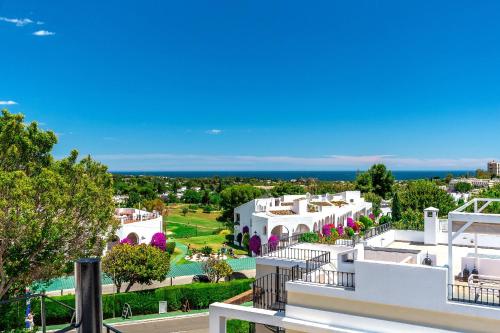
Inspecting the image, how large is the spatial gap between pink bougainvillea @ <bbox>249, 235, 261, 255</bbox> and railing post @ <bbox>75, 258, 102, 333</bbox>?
108ft

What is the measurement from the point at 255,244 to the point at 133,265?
1490 cm

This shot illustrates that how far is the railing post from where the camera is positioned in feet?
9.20

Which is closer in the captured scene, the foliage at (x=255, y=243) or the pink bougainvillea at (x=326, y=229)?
the pink bougainvillea at (x=326, y=229)

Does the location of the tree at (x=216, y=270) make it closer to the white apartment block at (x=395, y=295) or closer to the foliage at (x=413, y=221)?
the foliage at (x=413, y=221)

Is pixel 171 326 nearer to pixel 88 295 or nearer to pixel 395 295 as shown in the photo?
pixel 395 295

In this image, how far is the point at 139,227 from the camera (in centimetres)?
3475

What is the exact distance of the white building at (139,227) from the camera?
33.4m

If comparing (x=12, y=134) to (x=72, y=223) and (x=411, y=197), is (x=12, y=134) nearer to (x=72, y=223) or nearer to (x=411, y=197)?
(x=72, y=223)

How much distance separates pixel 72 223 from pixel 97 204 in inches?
52.4

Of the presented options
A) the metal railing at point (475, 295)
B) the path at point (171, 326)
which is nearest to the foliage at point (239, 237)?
the path at point (171, 326)

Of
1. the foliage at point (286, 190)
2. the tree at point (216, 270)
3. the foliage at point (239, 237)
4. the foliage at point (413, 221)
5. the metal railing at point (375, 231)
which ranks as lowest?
the foliage at point (239, 237)

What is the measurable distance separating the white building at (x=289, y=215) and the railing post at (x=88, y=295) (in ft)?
94.9

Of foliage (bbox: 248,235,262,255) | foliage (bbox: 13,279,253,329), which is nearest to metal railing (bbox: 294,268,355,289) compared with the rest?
foliage (bbox: 13,279,253,329)

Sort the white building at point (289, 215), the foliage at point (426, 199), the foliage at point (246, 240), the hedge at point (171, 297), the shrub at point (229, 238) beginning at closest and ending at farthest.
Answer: the hedge at point (171, 297) → the white building at point (289, 215) → the foliage at point (246, 240) → the shrub at point (229, 238) → the foliage at point (426, 199)
